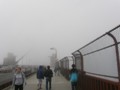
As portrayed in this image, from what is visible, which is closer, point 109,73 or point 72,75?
point 109,73

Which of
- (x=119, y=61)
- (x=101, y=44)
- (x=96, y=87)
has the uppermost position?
(x=101, y=44)

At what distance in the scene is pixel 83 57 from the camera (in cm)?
1330

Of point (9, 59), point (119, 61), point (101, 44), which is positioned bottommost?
point (119, 61)

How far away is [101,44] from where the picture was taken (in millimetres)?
8547

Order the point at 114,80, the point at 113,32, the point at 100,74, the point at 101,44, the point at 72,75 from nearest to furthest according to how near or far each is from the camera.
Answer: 1. the point at 113,32
2. the point at 114,80
3. the point at 101,44
4. the point at 100,74
5. the point at 72,75

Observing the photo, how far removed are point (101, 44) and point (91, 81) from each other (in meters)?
2.49

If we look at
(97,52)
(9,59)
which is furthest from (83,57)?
(9,59)

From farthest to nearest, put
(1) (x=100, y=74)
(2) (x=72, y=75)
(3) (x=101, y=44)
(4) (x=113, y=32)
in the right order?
(2) (x=72, y=75) → (1) (x=100, y=74) → (3) (x=101, y=44) → (4) (x=113, y=32)

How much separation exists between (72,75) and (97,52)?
3.99m

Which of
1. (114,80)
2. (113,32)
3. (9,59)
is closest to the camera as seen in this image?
(113,32)

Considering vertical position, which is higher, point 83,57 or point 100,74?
point 83,57

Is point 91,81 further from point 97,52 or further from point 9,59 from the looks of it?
point 9,59

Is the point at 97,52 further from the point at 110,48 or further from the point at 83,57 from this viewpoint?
the point at 83,57

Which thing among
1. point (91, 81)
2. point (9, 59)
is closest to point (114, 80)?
point (91, 81)
